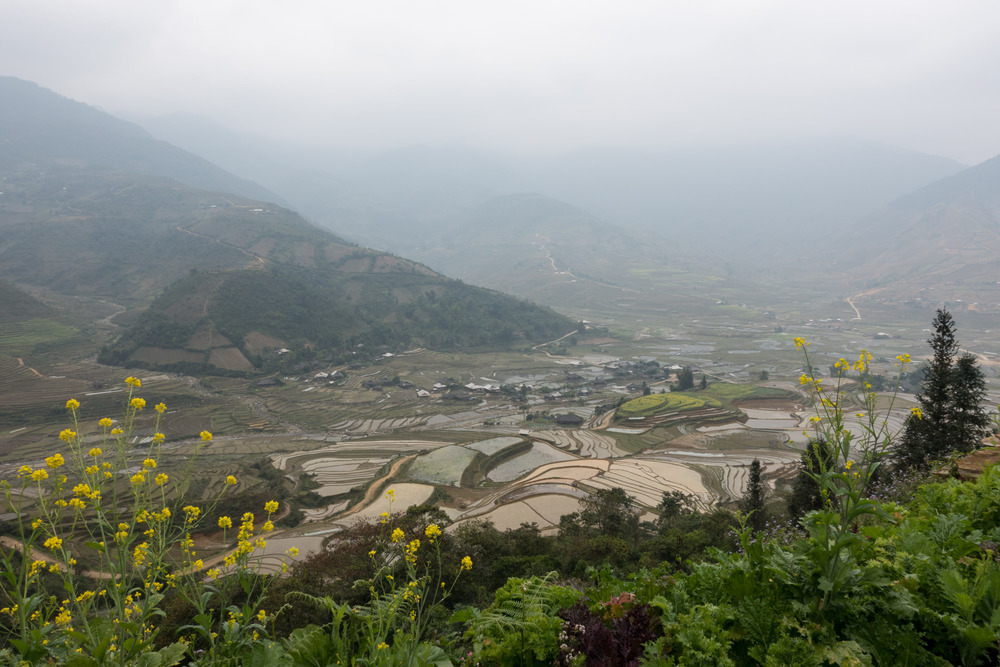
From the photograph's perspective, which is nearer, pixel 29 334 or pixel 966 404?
pixel 966 404

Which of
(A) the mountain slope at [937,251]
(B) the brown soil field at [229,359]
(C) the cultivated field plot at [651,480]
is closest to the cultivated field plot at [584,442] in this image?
(C) the cultivated field plot at [651,480]

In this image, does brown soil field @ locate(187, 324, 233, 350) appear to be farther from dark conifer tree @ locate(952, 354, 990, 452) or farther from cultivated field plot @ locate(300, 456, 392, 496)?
dark conifer tree @ locate(952, 354, 990, 452)

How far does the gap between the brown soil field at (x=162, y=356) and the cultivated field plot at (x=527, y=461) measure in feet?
147

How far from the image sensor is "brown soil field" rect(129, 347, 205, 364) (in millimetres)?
56675

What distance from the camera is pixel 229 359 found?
5844 cm

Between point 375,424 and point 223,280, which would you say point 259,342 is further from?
point 375,424

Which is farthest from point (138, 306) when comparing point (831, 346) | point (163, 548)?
point (831, 346)

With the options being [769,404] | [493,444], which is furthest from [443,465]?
[769,404]

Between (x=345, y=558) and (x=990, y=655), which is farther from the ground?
(x=990, y=655)

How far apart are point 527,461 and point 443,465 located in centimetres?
541

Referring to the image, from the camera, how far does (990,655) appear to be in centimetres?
283

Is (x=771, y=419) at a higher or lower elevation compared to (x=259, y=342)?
lower

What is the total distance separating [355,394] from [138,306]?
5708 centimetres

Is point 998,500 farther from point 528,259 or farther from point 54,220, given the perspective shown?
point 528,259
